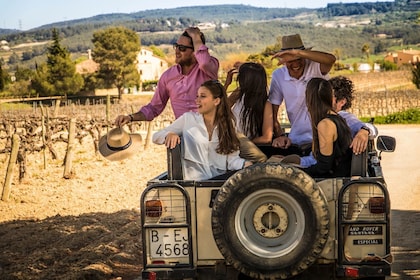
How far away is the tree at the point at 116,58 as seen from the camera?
315 feet

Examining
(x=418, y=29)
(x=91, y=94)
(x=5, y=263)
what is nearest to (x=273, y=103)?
(x=5, y=263)

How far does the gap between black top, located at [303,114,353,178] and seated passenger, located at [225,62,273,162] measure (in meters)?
0.90

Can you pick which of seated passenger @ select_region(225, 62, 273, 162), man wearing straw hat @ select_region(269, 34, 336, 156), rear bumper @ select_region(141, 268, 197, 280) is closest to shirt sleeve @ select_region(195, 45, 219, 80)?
seated passenger @ select_region(225, 62, 273, 162)

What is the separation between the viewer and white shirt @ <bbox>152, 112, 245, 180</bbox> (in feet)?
19.4

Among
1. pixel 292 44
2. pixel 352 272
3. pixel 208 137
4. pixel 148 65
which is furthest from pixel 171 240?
pixel 148 65

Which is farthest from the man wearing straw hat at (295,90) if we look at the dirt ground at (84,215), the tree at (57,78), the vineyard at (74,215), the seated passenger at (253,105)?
the tree at (57,78)

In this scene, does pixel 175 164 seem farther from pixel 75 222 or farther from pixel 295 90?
pixel 75 222

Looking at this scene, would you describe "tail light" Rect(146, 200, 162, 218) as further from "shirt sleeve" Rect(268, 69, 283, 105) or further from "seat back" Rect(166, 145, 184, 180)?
"shirt sleeve" Rect(268, 69, 283, 105)

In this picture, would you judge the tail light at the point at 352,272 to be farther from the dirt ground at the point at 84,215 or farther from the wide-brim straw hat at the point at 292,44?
the wide-brim straw hat at the point at 292,44

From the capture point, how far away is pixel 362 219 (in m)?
5.45

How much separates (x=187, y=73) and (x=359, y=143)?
7.14ft

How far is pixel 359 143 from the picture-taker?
5.68 meters

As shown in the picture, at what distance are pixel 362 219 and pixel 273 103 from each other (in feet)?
6.32

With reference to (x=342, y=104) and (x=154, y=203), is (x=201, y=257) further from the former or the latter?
(x=342, y=104)
